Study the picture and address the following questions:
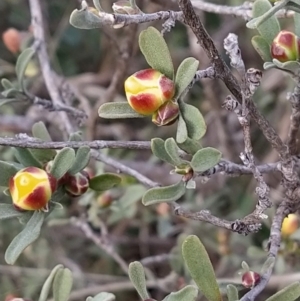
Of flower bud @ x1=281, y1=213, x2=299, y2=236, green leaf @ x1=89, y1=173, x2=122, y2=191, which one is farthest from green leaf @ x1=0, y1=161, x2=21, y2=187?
flower bud @ x1=281, y1=213, x2=299, y2=236

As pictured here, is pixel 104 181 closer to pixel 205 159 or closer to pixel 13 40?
pixel 205 159

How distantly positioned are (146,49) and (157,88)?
6 cm

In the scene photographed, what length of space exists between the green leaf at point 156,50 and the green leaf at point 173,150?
0.09 m

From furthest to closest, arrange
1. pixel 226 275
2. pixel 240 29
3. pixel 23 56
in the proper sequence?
pixel 240 29
pixel 226 275
pixel 23 56

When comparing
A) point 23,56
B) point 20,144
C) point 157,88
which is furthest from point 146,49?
point 23,56

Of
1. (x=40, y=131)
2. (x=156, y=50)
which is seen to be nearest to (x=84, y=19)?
(x=156, y=50)

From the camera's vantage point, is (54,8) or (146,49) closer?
(146,49)

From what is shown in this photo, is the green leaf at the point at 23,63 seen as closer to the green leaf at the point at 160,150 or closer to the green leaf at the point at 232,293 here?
the green leaf at the point at 160,150

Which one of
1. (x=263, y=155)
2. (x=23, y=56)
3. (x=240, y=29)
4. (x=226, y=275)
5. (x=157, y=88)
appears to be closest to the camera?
(x=157, y=88)

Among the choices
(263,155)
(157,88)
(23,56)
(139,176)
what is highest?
(157,88)

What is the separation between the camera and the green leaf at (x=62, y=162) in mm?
831

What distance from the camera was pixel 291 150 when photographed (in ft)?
2.95

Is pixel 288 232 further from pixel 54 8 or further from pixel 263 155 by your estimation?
pixel 54 8

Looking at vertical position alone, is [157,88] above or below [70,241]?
above
